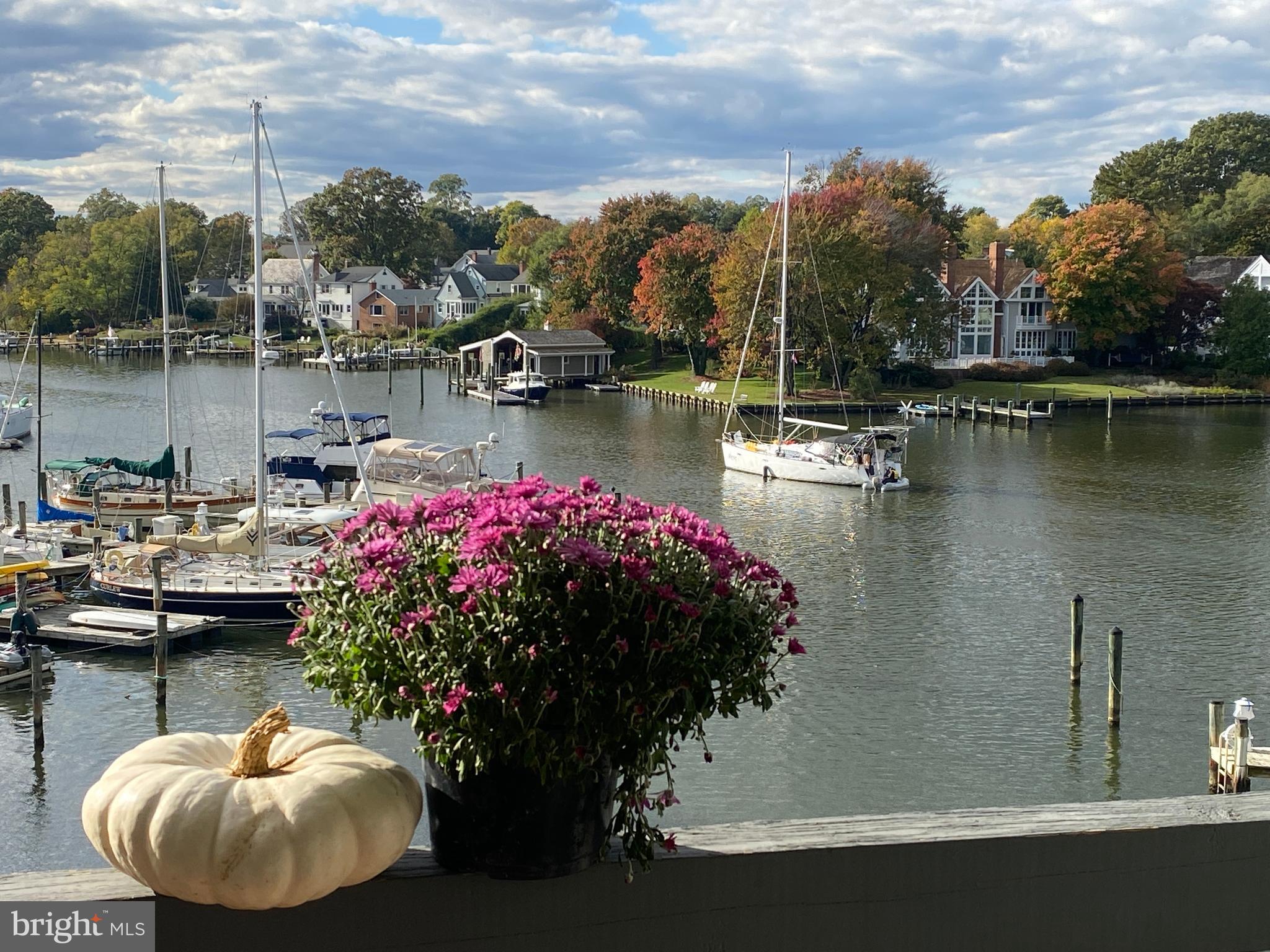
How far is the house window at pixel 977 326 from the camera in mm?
90562

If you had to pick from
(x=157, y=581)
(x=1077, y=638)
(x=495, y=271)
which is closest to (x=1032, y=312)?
(x=495, y=271)

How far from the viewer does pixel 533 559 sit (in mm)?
3789

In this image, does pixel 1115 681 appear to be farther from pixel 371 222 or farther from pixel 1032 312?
pixel 371 222

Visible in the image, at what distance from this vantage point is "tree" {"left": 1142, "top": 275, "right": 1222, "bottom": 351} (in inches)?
3442

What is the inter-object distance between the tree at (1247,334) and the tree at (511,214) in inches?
4211

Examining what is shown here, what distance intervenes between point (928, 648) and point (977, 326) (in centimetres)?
6893

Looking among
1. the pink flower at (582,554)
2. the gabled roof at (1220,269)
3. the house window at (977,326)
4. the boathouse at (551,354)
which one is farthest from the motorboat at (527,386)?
the pink flower at (582,554)

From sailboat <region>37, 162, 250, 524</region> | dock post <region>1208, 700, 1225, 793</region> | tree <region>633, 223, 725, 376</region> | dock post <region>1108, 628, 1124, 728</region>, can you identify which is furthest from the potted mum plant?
tree <region>633, 223, 725, 376</region>

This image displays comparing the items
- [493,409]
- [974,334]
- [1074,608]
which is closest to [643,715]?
[1074,608]

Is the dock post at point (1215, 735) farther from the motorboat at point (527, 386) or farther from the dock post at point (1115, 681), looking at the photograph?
the motorboat at point (527, 386)

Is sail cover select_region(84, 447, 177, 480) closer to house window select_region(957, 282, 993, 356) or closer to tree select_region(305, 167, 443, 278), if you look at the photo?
house window select_region(957, 282, 993, 356)

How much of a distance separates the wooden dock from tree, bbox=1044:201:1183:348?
7323 centimetres

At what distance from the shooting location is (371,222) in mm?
145250

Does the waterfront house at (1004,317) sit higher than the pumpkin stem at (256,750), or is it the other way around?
the waterfront house at (1004,317)
